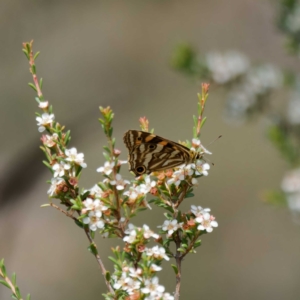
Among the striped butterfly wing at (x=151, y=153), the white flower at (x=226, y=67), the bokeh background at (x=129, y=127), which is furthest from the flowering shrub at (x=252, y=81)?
the bokeh background at (x=129, y=127)

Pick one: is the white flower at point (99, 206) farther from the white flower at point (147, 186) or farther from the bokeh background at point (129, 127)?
the bokeh background at point (129, 127)

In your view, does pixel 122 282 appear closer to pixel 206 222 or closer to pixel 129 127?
pixel 206 222

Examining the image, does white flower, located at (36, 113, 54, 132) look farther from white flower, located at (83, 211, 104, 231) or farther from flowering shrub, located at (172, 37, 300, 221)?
flowering shrub, located at (172, 37, 300, 221)

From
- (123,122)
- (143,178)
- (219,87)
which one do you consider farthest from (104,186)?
(123,122)

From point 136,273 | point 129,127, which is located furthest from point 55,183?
point 129,127

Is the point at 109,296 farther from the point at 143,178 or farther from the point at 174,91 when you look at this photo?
the point at 174,91

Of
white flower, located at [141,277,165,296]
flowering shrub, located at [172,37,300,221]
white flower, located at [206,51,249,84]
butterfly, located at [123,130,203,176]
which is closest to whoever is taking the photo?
white flower, located at [141,277,165,296]

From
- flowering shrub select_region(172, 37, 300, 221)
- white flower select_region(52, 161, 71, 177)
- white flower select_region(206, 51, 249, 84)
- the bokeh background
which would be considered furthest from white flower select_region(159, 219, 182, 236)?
the bokeh background
